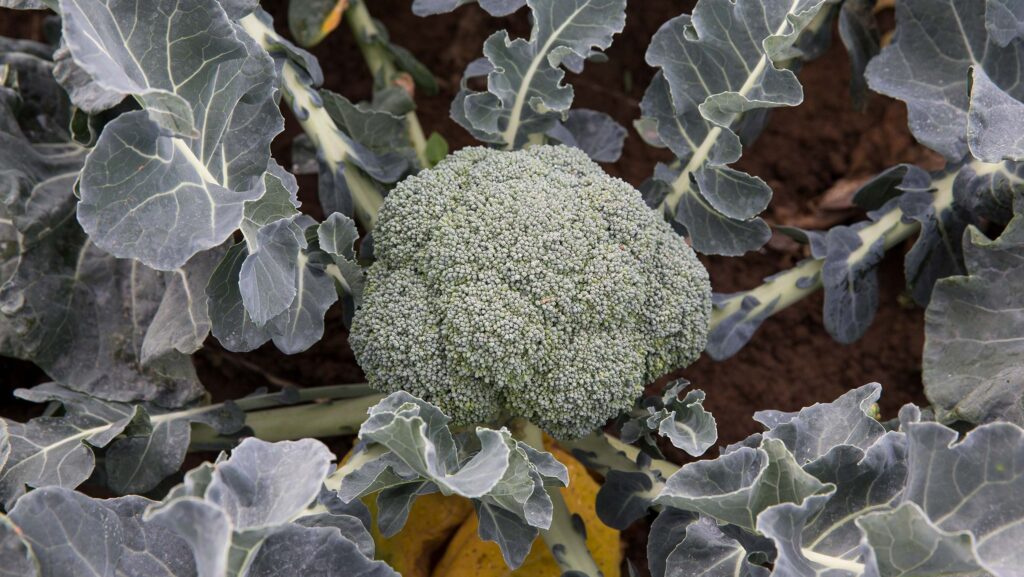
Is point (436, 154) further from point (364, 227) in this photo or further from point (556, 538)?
point (556, 538)

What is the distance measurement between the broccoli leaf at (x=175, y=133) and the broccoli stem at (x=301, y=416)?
22.5 inches

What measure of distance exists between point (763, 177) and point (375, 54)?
3.31ft

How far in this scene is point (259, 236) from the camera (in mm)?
1285

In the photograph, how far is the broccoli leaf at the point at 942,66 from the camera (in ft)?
5.18

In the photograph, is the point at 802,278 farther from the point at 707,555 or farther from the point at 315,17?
the point at 315,17

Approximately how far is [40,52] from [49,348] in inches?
23.2

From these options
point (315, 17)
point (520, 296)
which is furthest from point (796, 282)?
point (315, 17)

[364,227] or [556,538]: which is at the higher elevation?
[364,227]

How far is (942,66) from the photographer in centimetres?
162

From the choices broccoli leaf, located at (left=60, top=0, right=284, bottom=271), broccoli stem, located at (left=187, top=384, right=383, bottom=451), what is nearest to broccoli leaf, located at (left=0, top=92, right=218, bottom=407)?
broccoli stem, located at (left=187, top=384, right=383, bottom=451)

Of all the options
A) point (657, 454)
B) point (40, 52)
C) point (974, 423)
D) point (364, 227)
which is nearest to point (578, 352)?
point (657, 454)

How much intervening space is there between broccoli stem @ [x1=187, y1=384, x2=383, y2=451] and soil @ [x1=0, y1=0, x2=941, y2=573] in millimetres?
230

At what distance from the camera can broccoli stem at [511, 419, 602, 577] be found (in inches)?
61.9

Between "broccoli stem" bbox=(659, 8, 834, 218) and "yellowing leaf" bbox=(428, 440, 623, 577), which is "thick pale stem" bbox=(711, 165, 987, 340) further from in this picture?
"yellowing leaf" bbox=(428, 440, 623, 577)
